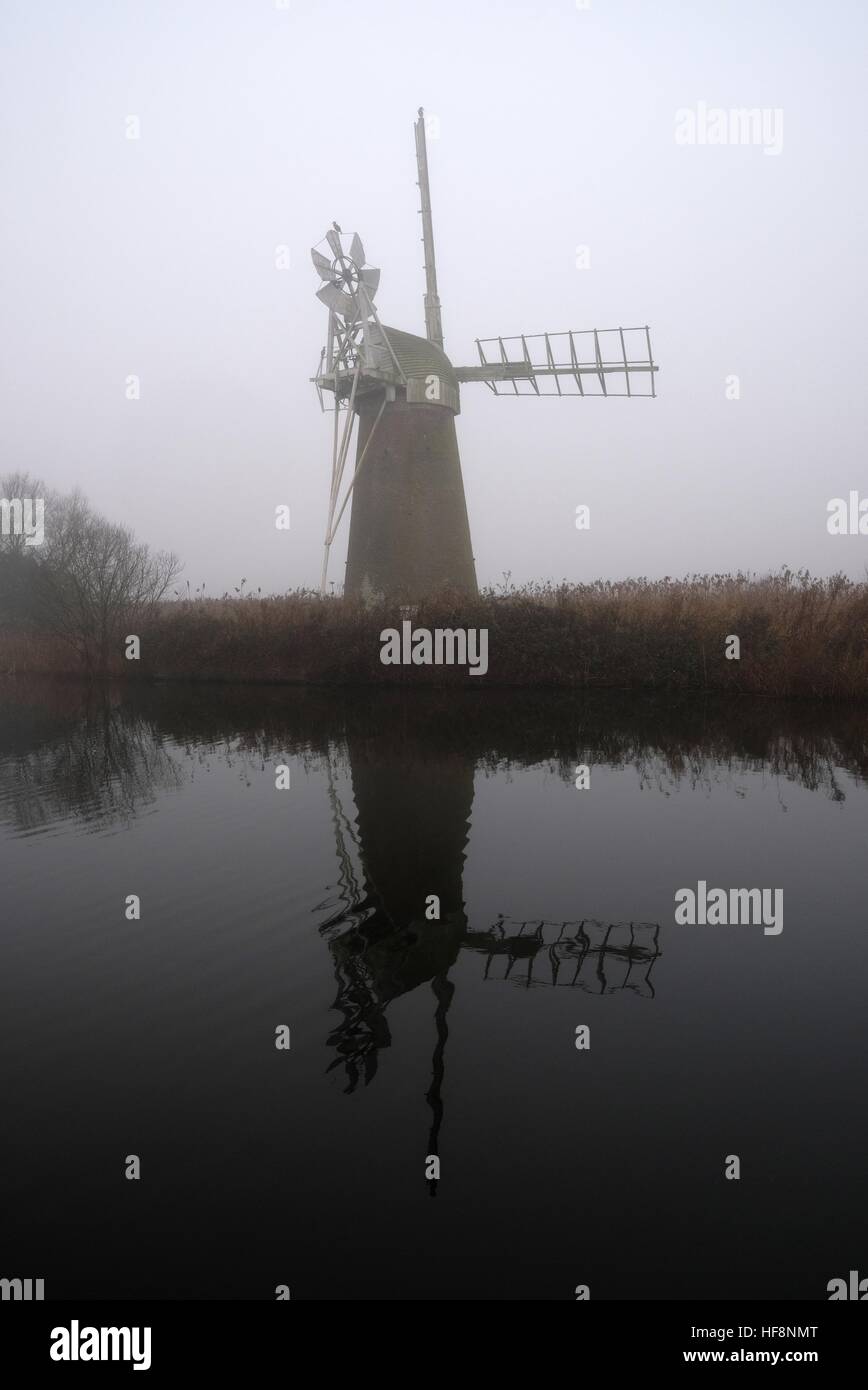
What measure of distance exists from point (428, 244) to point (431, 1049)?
74.8ft

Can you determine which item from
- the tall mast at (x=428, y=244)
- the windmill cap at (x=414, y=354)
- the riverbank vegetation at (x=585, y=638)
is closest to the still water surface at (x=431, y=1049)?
the riverbank vegetation at (x=585, y=638)

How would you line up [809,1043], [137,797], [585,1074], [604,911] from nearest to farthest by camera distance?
[585,1074] < [809,1043] < [604,911] < [137,797]

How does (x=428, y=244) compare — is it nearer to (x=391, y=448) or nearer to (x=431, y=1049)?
(x=391, y=448)

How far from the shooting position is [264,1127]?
328 cm

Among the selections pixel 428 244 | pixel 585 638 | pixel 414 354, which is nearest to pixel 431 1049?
pixel 585 638

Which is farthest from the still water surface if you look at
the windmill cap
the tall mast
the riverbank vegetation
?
the tall mast

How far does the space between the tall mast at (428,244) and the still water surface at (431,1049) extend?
1773 centimetres

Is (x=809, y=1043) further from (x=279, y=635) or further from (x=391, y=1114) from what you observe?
(x=279, y=635)

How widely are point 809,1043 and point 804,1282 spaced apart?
1.49m

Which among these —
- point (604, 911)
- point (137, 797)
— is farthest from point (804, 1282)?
point (137, 797)

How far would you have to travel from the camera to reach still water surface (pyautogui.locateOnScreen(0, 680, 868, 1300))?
271 cm

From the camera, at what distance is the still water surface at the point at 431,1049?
8.91ft

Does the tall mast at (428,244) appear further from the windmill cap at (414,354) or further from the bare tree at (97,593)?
the bare tree at (97,593)

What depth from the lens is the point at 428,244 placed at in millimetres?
22500
